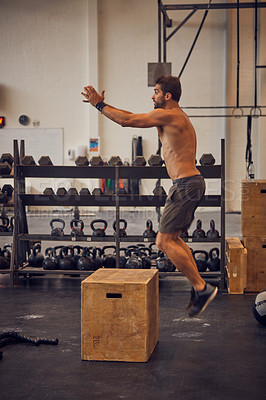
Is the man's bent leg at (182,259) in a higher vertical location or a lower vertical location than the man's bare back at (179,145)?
lower

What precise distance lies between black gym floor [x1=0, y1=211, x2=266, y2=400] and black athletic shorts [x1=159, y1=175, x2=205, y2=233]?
744 millimetres

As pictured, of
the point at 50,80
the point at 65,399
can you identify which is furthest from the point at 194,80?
the point at 65,399

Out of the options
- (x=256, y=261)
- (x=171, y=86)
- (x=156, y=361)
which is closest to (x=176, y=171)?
(x=171, y=86)

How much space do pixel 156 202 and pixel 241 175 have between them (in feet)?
19.9

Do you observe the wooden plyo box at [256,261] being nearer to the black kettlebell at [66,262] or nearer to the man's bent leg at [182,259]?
the man's bent leg at [182,259]

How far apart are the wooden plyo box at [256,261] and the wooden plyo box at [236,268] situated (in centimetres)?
8

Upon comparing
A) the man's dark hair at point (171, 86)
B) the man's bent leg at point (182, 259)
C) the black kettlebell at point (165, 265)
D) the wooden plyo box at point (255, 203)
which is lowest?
the black kettlebell at point (165, 265)

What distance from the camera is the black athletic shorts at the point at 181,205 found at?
3312 mm

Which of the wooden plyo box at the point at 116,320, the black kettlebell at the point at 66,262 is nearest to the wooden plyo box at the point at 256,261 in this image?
the black kettlebell at the point at 66,262

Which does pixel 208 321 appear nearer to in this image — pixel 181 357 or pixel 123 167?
pixel 181 357

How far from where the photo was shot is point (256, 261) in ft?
15.3

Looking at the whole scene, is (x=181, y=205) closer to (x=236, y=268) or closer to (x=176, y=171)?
(x=176, y=171)

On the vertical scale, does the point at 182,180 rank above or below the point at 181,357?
above

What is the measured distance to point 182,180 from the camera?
3.39 m
